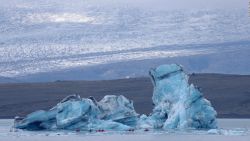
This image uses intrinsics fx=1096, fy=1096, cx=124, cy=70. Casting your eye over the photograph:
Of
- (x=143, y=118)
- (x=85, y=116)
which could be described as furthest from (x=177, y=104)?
(x=85, y=116)

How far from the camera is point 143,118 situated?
38.1 meters

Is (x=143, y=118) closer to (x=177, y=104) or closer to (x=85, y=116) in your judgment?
(x=177, y=104)

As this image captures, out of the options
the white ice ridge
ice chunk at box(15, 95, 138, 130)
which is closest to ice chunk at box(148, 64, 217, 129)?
the white ice ridge

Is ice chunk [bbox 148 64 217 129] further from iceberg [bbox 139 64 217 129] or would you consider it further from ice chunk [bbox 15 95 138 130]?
ice chunk [bbox 15 95 138 130]

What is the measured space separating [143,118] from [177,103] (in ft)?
5.74

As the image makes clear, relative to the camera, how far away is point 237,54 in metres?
86.5

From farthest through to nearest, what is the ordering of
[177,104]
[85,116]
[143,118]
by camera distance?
[143,118] → [177,104] → [85,116]

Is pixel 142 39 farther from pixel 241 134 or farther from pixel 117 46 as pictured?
pixel 241 134

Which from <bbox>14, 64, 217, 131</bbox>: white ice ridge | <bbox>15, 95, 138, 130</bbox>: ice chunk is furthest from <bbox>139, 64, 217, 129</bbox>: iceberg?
<bbox>15, 95, 138, 130</bbox>: ice chunk

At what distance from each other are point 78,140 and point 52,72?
151 ft

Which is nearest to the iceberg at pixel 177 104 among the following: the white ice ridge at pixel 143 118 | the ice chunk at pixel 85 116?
the white ice ridge at pixel 143 118

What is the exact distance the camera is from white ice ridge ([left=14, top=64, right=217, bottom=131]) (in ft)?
120

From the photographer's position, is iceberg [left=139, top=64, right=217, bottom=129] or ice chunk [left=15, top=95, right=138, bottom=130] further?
ice chunk [left=15, top=95, right=138, bottom=130]

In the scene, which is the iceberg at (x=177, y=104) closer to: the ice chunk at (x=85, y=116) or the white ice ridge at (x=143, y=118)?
the white ice ridge at (x=143, y=118)
